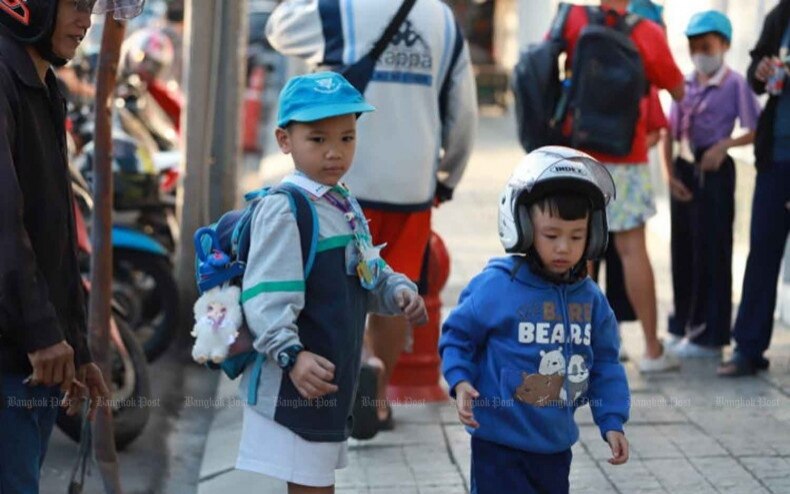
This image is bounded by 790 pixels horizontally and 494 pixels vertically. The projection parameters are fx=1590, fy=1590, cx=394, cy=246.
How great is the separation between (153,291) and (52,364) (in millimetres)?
5000

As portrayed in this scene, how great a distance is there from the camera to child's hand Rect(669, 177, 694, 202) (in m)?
7.91

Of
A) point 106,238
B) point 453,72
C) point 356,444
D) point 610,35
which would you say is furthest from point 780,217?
point 106,238

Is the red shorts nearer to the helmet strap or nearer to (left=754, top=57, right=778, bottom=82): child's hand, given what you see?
(left=754, top=57, right=778, bottom=82): child's hand

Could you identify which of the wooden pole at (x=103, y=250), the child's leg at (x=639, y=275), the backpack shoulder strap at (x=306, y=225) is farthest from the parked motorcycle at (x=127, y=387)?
the backpack shoulder strap at (x=306, y=225)

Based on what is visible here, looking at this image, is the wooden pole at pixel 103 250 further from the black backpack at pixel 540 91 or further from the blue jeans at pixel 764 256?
the blue jeans at pixel 764 256

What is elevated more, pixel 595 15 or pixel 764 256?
pixel 595 15

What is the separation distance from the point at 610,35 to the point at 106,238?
2693 millimetres

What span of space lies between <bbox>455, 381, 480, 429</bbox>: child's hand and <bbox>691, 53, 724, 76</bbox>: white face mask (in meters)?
4.03

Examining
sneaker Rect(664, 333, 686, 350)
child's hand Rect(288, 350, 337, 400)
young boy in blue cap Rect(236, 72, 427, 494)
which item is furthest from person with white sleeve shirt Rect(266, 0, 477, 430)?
sneaker Rect(664, 333, 686, 350)

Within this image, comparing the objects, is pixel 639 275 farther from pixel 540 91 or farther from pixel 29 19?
pixel 29 19

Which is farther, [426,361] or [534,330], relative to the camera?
[426,361]

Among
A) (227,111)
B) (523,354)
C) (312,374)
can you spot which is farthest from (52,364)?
(227,111)

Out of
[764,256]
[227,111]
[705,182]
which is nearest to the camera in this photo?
[764,256]

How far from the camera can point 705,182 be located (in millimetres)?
7797
